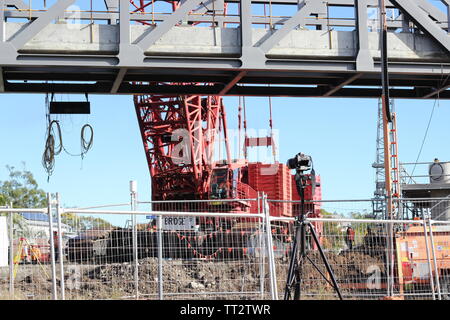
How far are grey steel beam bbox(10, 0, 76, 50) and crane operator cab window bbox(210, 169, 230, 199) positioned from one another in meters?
14.9

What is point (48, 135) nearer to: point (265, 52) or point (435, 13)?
point (265, 52)

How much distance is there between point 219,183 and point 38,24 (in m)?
15.2

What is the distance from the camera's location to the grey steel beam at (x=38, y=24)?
14.3m

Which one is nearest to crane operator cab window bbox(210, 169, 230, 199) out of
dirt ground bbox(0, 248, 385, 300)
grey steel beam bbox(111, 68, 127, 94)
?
grey steel beam bbox(111, 68, 127, 94)

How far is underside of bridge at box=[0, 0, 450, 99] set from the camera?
574 inches

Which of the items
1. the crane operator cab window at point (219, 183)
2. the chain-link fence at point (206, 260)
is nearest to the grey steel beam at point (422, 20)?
the chain-link fence at point (206, 260)

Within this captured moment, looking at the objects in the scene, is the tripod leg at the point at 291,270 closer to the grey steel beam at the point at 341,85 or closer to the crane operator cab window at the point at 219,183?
the grey steel beam at the point at 341,85

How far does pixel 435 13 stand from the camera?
656 inches

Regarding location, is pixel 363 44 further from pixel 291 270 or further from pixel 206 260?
pixel 291 270

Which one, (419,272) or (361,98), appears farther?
(361,98)

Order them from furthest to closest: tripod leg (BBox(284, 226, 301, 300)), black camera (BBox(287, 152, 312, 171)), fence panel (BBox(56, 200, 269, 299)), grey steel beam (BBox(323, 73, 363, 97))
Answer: grey steel beam (BBox(323, 73, 363, 97)) → fence panel (BBox(56, 200, 269, 299)) → black camera (BBox(287, 152, 312, 171)) → tripod leg (BBox(284, 226, 301, 300))

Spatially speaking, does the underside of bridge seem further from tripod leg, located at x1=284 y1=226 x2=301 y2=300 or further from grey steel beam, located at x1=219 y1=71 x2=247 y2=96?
tripod leg, located at x1=284 y1=226 x2=301 y2=300

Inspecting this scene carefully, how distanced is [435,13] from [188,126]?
17296 mm
